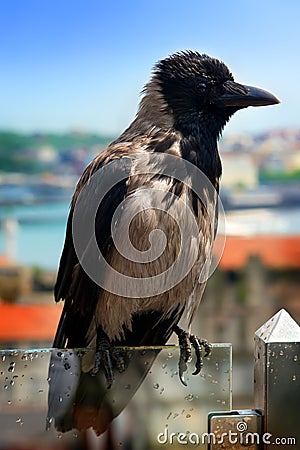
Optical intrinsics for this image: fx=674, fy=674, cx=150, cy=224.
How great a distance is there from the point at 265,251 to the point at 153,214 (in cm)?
250

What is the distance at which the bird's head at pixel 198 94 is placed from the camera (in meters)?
1.06

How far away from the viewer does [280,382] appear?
80 cm

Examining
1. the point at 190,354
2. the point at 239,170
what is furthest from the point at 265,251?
the point at 190,354

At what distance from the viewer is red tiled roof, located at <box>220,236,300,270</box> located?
3.26 m

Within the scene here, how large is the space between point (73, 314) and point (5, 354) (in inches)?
10.8

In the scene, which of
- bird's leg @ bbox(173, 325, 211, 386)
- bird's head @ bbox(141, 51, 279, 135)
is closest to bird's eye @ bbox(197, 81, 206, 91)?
bird's head @ bbox(141, 51, 279, 135)

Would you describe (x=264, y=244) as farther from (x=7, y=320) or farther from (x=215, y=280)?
(x=7, y=320)

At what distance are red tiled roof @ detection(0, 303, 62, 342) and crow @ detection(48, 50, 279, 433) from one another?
185 centimetres

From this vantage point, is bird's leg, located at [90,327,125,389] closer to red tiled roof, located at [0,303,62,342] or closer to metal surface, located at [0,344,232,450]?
metal surface, located at [0,344,232,450]

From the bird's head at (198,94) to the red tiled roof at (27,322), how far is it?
191cm

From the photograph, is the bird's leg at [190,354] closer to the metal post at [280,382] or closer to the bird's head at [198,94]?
the metal post at [280,382]

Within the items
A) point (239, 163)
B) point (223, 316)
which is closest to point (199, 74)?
point (239, 163)

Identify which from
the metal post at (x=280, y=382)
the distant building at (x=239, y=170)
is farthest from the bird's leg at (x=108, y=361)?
the distant building at (x=239, y=170)

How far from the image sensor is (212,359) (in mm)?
834
